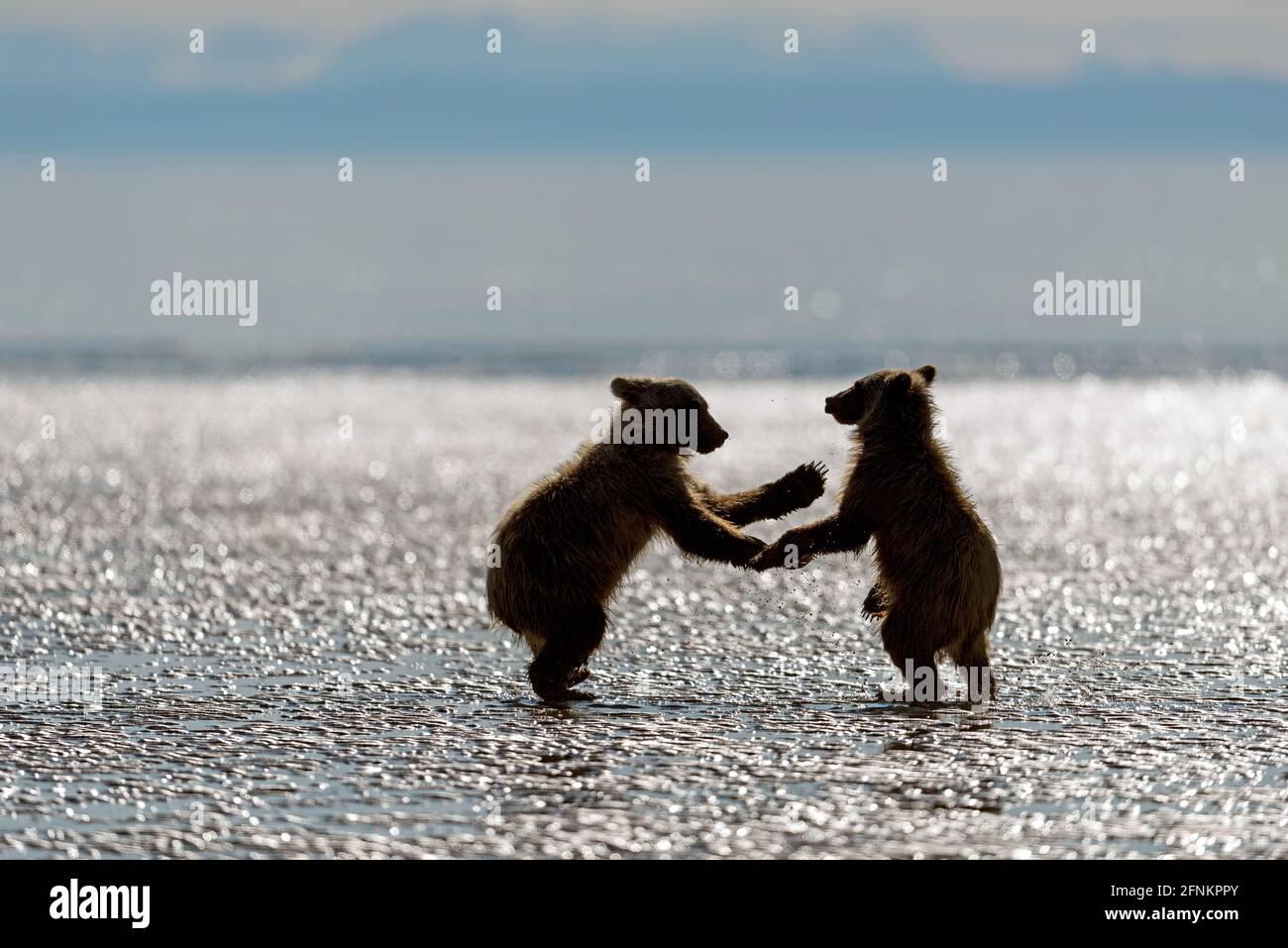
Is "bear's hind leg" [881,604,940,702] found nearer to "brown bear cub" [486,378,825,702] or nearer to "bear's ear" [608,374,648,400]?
"brown bear cub" [486,378,825,702]

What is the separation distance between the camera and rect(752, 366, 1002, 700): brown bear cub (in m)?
8.83

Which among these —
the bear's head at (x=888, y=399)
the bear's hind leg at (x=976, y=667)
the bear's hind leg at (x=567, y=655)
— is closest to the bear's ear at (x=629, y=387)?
the bear's head at (x=888, y=399)

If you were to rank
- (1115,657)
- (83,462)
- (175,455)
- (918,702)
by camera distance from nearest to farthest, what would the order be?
(918,702) → (1115,657) → (83,462) → (175,455)

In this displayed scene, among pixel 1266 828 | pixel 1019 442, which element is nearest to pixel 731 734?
pixel 1266 828

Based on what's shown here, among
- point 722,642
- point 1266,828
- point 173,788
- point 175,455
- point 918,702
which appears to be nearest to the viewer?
point 1266,828

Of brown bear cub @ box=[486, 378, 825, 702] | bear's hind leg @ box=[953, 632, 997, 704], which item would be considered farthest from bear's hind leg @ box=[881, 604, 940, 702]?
brown bear cub @ box=[486, 378, 825, 702]

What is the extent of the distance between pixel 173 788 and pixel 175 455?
1880cm

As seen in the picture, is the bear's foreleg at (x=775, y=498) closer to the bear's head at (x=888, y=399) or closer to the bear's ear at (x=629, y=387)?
the bear's head at (x=888, y=399)

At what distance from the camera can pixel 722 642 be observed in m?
10.6

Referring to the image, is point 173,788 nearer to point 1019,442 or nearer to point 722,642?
point 722,642

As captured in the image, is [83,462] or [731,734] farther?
[83,462]

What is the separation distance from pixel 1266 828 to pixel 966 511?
9.57 feet

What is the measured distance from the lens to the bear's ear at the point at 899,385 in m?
9.40
